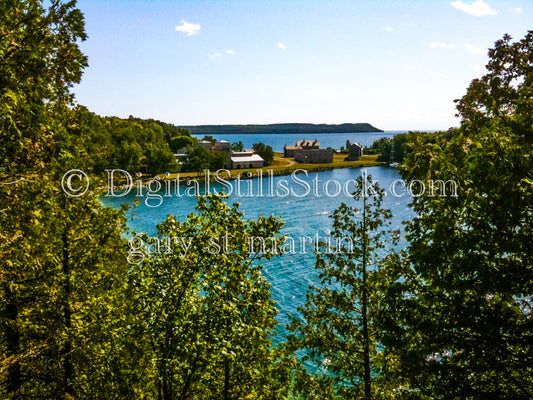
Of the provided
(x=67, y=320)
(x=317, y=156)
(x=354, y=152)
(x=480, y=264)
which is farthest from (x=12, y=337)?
(x=354, y=152)

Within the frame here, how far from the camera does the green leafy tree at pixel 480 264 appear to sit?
5.64 metres

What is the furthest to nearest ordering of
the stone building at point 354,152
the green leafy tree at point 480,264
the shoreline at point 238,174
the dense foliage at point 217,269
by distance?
the stone building at point 354,152
the shoreline at point 238,174
the dense foliage at point 217,269
the green leafy tree at point 480,264

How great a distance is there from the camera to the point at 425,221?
675 cm

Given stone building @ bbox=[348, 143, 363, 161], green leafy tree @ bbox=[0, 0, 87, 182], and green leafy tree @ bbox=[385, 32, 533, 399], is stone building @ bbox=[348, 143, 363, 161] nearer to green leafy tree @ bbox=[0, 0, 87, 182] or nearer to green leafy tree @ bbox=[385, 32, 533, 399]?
green leafy tree @ bbox=[385, 32, 533, 399]

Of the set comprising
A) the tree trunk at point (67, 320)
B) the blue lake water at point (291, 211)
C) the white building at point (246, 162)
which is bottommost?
the blue lake water at point (291, 211)

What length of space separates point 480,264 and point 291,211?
162 feet

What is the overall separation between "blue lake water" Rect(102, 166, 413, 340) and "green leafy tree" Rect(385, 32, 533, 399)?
30.8 ft

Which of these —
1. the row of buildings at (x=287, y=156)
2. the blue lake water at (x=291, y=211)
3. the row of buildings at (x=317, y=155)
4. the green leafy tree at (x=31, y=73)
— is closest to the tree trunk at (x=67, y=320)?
the blue lake water at (x=291, y=211)

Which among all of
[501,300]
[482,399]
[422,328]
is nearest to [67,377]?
[422,328]

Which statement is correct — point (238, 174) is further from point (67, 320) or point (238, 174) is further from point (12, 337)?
point (12, 337)

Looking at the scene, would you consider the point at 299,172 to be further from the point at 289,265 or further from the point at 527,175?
the point at 527,175

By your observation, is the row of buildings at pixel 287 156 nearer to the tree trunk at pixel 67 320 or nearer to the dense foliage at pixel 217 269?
the tree trunk at pixel 67 320

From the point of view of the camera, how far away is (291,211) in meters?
55.4

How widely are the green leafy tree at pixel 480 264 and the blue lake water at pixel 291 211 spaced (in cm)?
938
